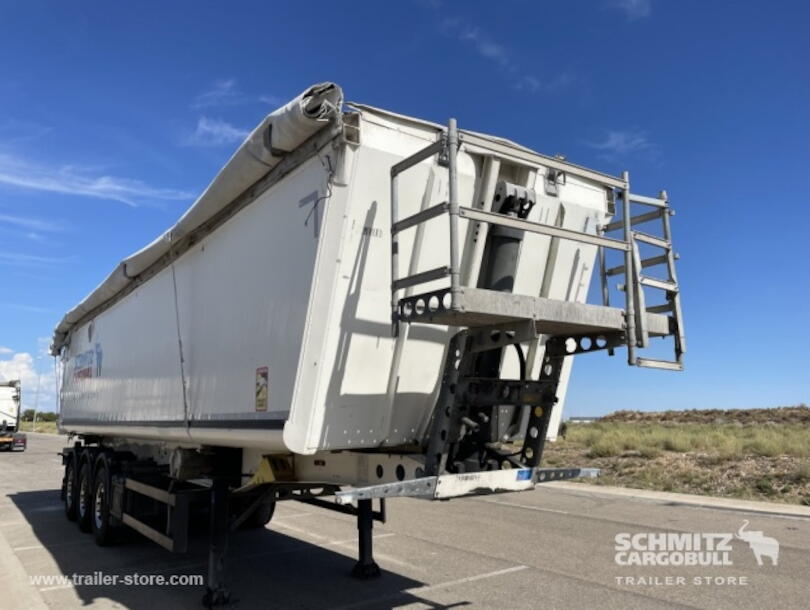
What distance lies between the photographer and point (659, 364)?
458cm

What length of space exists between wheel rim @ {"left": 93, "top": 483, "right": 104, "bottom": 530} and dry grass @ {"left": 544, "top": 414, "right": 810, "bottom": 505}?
476 inches

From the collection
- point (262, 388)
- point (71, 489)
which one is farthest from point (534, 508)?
point (262, 388)

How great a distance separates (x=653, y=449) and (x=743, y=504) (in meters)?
7.68

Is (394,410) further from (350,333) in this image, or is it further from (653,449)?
(653,449)

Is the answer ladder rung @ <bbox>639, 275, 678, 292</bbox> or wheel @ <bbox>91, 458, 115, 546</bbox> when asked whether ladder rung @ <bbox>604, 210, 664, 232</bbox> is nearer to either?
ladder rung @ <bbox>639, 275, 678, 292</bbox>

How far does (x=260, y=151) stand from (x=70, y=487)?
8622mm

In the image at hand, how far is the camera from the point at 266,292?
5.09m

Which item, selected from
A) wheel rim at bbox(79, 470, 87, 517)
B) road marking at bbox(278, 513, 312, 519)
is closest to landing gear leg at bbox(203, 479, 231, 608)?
road marking at bbox(278, 513, 312, 519)

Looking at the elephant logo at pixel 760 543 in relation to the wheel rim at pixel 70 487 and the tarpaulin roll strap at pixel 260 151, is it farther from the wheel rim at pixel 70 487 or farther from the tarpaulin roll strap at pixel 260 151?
the wheel rim at pixel 70 487

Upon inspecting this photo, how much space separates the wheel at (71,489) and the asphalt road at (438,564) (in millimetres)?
280

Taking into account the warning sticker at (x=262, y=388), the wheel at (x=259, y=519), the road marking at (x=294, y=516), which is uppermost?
the warning sticker at (x=262, y=388)

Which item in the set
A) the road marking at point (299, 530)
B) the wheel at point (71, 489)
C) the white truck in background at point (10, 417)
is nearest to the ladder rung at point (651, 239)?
the road marking at point (299, 530)

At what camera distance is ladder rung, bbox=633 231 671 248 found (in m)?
4.77

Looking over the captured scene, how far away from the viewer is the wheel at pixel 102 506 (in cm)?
870
